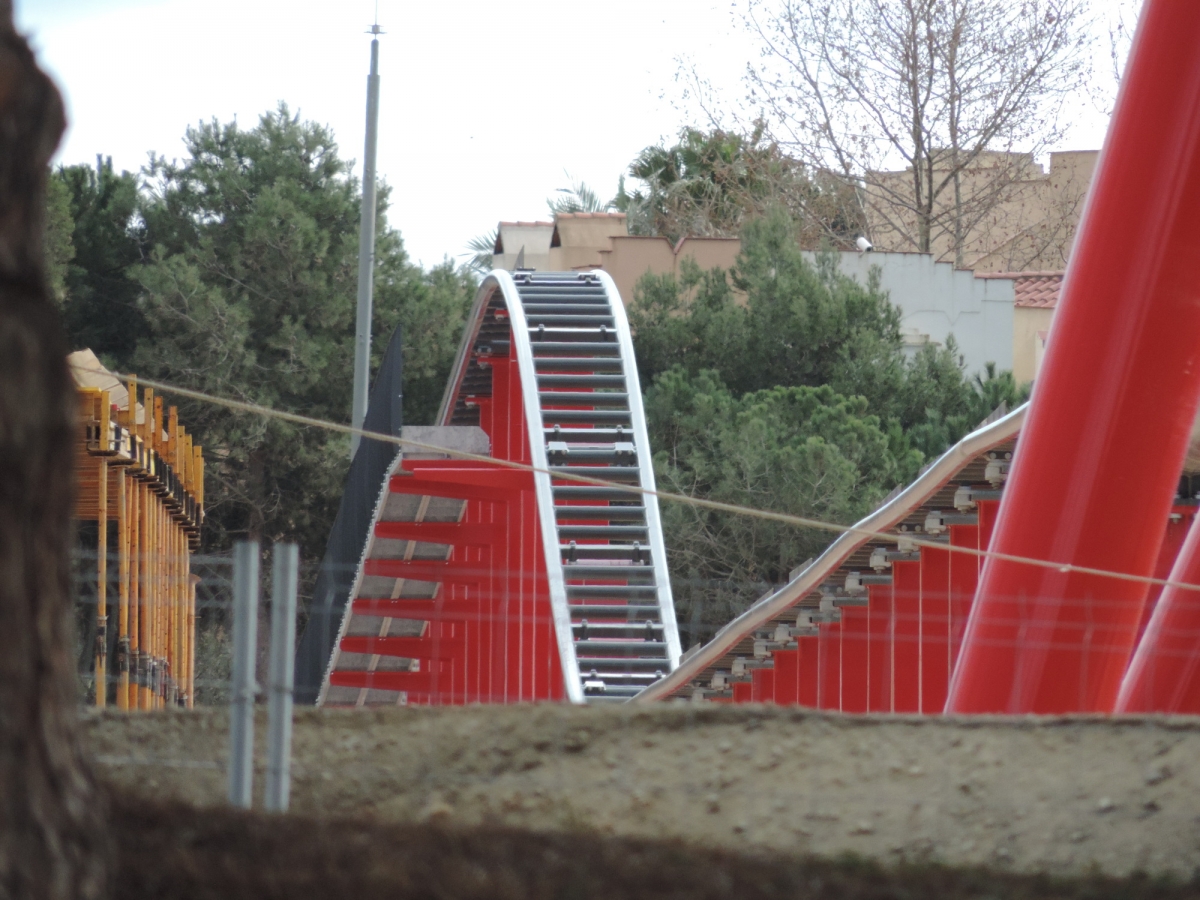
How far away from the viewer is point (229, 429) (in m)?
44.7

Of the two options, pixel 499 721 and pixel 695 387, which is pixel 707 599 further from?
pixel 499 721

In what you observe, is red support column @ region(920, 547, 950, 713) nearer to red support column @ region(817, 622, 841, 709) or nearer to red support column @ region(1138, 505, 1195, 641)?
red support column @ region(817, 622, 841, 709)

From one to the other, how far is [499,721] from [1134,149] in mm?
4774

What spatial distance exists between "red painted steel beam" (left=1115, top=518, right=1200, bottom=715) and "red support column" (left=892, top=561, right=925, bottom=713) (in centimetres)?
467

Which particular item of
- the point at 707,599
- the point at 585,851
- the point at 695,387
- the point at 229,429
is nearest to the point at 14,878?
the point at 585,851

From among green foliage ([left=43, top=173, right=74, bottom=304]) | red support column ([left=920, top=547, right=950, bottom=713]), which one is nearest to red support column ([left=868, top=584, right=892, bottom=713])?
red support column ([left=920, top=547, right=950, bottom=713])

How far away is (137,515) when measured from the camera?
21859 millimetres

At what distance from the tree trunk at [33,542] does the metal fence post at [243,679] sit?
1.59 metres

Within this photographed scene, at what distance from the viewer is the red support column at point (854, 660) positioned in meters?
18.0

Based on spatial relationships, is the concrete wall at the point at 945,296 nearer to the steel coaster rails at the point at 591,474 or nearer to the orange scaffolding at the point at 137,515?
the steel coaster rails at the point at 591,474

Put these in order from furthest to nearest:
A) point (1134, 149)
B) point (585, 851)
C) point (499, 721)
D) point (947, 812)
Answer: point (1134, 149)
point (499, 721)
point (947, 812)
point (585, 851)

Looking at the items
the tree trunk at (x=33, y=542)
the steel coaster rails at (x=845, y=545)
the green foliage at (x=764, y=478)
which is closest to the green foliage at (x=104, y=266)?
the green foliage at (x=764, y=478)

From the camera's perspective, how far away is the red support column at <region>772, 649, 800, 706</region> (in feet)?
70.2

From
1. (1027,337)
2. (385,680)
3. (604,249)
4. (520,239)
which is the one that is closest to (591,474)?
(385,680)
